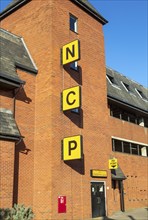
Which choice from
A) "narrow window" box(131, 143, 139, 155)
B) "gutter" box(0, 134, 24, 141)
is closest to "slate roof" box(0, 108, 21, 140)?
"gutter" box(0, 134, 24, 141)

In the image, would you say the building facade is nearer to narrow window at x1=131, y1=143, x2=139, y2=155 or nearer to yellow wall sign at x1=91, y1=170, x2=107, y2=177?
yellow wall sign at x1=91, y1=170, x2=107, y2=177

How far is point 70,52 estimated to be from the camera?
1698cm

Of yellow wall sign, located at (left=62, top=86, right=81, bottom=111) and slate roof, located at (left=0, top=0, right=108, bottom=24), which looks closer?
yellow wall sign, located at (left=62, top=86, right=81, bottom=111)

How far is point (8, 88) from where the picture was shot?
1530 centimetres

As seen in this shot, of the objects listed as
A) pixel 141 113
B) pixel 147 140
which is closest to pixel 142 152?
pixel 147 140

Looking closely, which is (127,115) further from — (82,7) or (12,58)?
(12,58)

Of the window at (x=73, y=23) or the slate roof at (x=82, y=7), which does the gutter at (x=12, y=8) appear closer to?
the slate roof at (x=82, y=7)

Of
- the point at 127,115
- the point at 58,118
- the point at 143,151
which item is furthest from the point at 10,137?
the point at 143,151

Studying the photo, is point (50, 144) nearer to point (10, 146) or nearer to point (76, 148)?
point (76, 148)

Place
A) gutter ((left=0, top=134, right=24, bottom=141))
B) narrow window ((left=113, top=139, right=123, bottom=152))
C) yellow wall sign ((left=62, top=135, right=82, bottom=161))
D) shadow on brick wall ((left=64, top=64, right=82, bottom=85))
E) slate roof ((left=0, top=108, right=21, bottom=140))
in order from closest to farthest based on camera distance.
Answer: gutter ((left=0, top=134, right=24, bottom=141))
slate roof ((left=0, top=108, right=21, bottom=140))
yellow wall sign ((left=62, top=135, right=82, bottom=161))
shadow on brick wall ((left=64, top=64, right=82, bottom=85))
narrow window ((left=113, top=139, right=123, bottom=152))

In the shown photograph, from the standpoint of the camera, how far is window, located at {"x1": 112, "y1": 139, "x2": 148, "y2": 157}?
72.2 ft

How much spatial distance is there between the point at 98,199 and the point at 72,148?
4061 millimetres

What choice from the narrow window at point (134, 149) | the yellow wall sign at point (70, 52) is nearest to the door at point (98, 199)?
the narrow window at point (134, 149)

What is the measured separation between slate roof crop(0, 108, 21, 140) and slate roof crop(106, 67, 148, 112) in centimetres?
889
